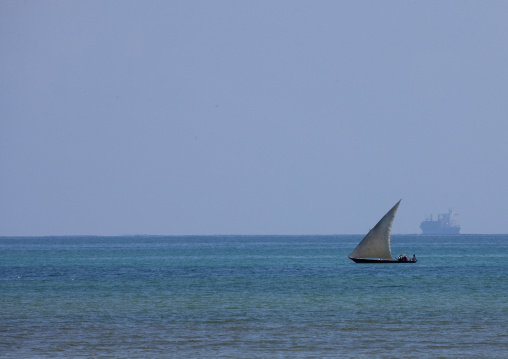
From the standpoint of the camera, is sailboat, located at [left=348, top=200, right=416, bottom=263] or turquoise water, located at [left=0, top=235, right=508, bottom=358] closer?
turquoise water, located at [left=0, top=235, right=508, bottom=358]

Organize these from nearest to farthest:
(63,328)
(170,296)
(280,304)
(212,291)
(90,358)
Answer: (90,358), (63,328), (280,304), (170,296), (212,291)

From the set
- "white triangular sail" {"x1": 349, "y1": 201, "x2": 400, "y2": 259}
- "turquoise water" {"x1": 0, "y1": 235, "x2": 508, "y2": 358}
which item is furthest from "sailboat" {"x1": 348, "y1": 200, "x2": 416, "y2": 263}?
"turquoise water" {"x1": 0, "y1": 235, "x2": 508, "y2": 358}

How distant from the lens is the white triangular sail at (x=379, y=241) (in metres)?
102

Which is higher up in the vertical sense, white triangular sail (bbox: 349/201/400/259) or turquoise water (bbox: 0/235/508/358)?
Result: white triangular sail (bbox: 349/201/400/259)

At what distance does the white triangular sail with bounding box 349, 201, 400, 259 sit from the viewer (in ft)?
334

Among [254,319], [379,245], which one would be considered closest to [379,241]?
[379,245]

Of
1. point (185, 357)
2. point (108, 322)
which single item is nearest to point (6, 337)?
point (108, 322)

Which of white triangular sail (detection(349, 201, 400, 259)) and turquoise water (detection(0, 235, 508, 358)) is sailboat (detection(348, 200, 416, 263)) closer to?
white triangular sail (detection(349, 201, 400, 259))

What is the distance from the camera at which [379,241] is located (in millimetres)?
104875

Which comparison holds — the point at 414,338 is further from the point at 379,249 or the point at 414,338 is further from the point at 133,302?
the point at 379,249

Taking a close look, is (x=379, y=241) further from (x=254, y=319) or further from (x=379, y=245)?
(x=254, y=319)

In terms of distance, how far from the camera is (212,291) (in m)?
67.3

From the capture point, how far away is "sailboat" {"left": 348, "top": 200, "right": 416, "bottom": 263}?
102 m

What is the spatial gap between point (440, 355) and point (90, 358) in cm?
1373
